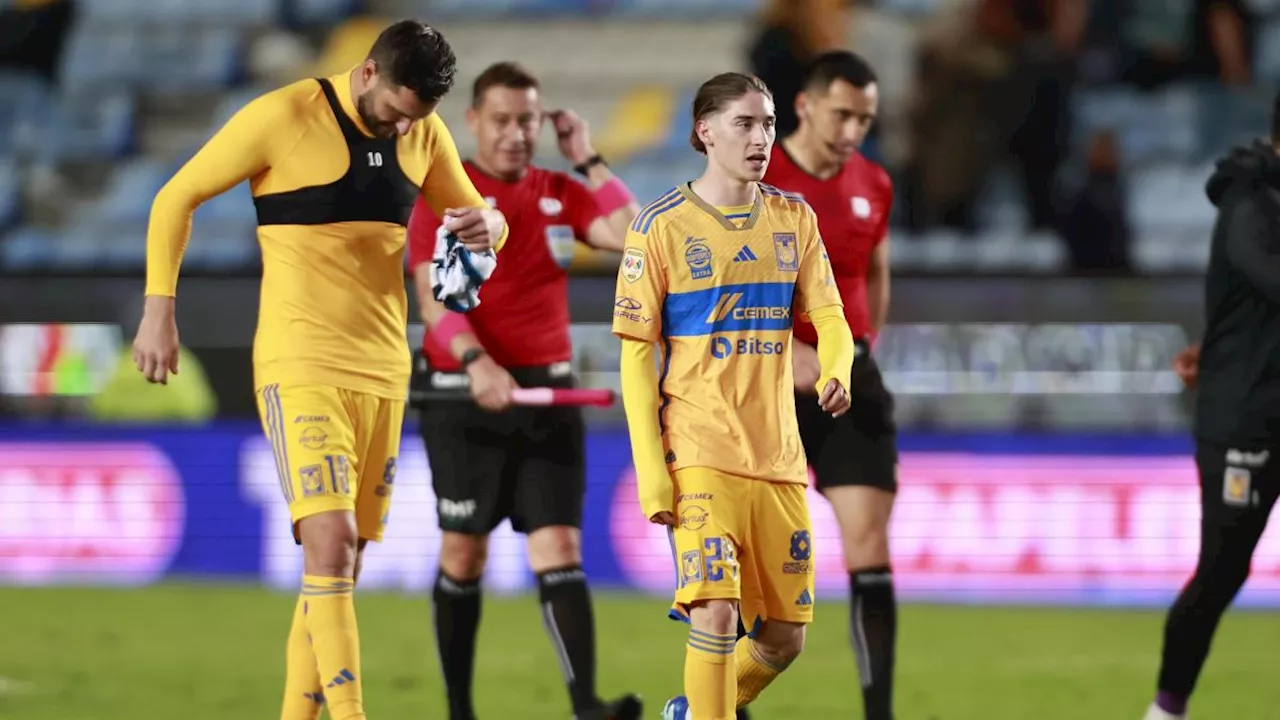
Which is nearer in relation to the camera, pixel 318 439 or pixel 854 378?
pixel 318 439

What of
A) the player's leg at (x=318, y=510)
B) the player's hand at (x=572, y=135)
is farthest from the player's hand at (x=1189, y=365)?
the player's leg at (x=318, y=510)

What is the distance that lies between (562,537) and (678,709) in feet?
5.05

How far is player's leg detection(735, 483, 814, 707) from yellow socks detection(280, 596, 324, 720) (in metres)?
1.33

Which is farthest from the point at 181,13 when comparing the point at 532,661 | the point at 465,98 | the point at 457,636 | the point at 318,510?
the point at 318,510

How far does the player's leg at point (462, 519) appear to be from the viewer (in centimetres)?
726

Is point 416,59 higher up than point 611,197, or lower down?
higher up

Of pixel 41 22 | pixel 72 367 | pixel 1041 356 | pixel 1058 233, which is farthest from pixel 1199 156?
pixel 41 22

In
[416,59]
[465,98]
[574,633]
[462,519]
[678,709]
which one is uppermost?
[465,98]

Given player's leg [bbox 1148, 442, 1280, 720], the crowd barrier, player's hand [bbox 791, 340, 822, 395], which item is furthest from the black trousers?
the crowd barrier

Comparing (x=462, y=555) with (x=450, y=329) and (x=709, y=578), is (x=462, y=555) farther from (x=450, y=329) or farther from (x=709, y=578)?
(x=709, y=578)

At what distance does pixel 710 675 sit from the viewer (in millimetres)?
5457

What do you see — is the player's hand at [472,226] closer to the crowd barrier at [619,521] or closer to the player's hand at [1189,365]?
the player's hand at [1189,365]

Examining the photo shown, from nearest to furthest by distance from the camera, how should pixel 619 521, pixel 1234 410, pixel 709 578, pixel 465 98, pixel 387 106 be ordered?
1. pixel 709 578
2. pixel 387 106
3. pixel 1234 410
4. pixel 619 521
5. pixel 465 98

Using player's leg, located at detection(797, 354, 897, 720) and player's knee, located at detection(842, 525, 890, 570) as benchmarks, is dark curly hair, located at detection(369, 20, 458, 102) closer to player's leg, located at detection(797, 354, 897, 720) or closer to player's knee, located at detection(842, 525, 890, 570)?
player's leg, located at detection(797, 354, 897, 720)
